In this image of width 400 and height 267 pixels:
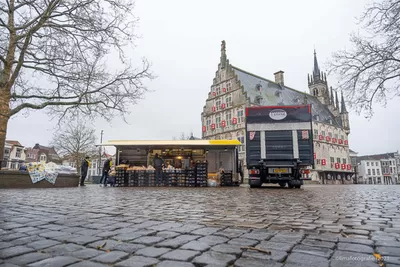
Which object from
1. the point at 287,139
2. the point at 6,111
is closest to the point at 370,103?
the point at 287,139

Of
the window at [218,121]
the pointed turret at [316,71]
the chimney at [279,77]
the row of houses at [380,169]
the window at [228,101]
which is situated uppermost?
the pointed turret at [316,71]

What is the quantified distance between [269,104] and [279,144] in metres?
32.2

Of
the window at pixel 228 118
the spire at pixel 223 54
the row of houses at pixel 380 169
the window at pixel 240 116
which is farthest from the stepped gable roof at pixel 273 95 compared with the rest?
the row of houses at pixel 380 169

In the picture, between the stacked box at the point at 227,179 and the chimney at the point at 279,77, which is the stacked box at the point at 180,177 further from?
the chimney at the point at 279,77

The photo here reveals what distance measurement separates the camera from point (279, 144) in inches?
504

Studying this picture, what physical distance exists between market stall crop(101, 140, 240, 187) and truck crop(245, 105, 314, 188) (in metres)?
3.68

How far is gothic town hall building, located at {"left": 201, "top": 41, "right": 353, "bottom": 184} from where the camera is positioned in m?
41.1

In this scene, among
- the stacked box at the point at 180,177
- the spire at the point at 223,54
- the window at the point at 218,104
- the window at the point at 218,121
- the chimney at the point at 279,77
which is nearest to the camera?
the stacked box at the point at 180,177

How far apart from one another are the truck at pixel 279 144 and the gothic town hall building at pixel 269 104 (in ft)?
83.3

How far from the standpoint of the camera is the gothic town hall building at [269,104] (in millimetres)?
41125

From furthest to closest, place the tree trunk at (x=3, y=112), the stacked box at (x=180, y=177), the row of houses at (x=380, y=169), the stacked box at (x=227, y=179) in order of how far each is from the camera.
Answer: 1. the row of houses at (x=380, y=169)
2. the stacked box at (x=227, y=179)
3. the stacked box at (x=180, y=177)
4. the tree trunk at (x=3, y=112)

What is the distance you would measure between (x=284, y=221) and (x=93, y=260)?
2.48m

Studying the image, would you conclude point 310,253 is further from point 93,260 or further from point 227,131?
point 227,131

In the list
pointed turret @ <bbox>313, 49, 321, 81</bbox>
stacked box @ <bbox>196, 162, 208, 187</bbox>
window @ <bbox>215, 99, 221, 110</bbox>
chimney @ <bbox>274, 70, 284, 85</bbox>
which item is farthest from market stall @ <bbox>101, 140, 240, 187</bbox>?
pointed turret @ <bbox>313, 49, 321, 81</bbox>
